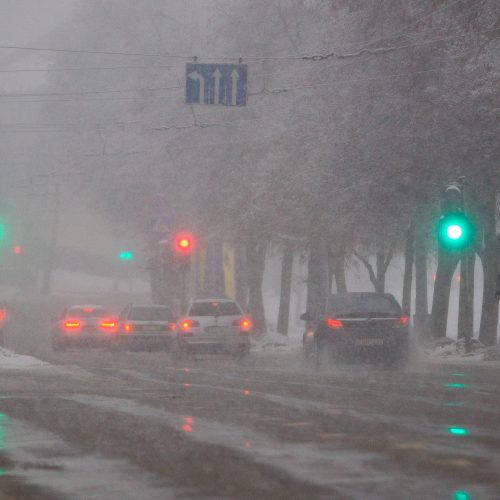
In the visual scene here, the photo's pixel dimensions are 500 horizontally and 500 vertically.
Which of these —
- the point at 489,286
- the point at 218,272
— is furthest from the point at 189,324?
the point at 218,272

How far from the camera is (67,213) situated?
106 meters

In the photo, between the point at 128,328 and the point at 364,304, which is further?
the point at 128,328

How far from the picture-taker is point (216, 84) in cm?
2539

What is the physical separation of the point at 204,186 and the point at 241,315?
1401 cm

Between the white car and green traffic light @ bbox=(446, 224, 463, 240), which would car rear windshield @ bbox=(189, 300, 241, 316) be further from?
green traffic light @ bbox=(446, 224, 463, 240)

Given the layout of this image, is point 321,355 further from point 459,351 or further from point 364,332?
point 459,351

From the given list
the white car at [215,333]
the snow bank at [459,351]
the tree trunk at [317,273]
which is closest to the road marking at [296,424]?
the snow bank at [459,351]

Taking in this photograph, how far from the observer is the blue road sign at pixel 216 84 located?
990 inches

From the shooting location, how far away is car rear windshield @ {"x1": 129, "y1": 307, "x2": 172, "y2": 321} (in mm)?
38062

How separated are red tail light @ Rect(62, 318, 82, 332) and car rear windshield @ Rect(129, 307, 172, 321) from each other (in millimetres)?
2611

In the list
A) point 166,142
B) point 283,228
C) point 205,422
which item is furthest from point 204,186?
point 205,422

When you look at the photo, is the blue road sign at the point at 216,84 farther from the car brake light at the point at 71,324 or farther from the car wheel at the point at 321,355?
the car brake light at the point at 71,324

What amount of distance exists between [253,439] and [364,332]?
586 inches

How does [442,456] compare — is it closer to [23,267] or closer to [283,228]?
[283,228]
